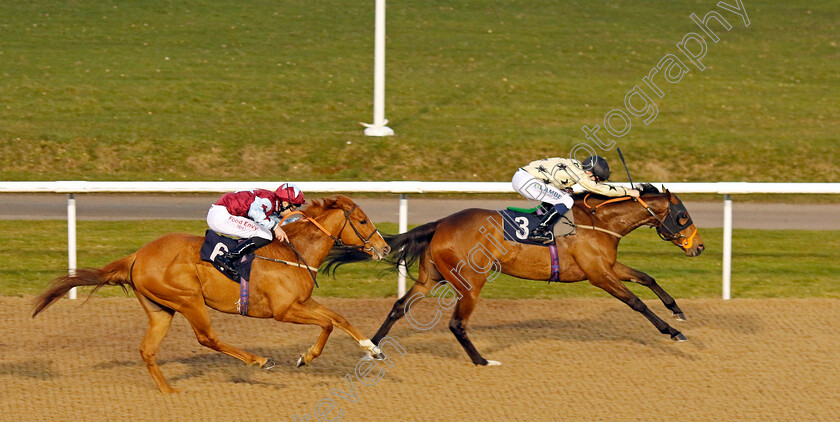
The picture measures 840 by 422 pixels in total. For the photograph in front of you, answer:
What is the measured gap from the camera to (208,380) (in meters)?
6.50

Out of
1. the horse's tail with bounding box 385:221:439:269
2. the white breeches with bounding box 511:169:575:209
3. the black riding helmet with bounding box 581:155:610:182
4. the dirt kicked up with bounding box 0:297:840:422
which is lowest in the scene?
the dirt kicked up with bounding box 0:297:840:422

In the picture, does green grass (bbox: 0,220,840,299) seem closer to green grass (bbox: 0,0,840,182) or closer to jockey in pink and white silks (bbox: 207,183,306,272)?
jockey in pink and white silks (bbox: 207,183,306,272)

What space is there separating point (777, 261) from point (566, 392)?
4783 mm

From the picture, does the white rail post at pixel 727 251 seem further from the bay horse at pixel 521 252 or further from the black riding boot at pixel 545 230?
the black riding boot at pixel 545 230

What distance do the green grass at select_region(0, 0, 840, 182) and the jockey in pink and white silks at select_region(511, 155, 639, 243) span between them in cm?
711

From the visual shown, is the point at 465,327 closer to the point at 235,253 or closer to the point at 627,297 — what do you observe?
the point at 627,297

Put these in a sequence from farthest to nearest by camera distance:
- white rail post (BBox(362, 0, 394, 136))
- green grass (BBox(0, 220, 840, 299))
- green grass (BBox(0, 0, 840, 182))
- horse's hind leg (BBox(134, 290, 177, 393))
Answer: green grass (BBox(0, 0, 840, 182)) → white rail post (BBox(362, 0, 394, 136)) → green grass (BBox(0, 220, 840, 299)) → horse's hind leg (BBox(134, 290, 177, 393))

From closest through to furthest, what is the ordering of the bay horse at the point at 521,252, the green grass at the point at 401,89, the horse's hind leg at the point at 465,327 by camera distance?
1. the horse's hind leg at the point at 465,327
2. the bay horse at the point at 521,252
3. the green grass at the point at 401,89

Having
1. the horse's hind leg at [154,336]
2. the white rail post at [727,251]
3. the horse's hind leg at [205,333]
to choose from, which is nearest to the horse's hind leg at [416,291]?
the horse's hind leg at [205,333]

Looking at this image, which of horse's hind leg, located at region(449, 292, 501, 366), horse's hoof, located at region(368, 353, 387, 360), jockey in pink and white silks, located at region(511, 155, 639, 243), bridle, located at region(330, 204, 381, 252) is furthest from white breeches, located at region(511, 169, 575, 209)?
horse's hoof, located at region(368, 353, 387, 360)

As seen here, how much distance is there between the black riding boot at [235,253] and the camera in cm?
627

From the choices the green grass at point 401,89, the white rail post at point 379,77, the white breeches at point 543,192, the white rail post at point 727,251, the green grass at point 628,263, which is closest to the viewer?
the white breeches at point 543,192

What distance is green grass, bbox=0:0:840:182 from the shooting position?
1495 centimetres

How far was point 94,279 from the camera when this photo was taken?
633 cm
